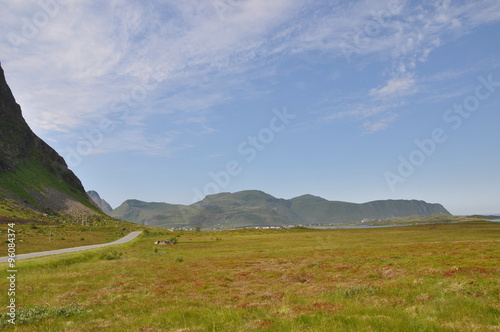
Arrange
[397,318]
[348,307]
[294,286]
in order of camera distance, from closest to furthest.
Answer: [397,318]
[348,307]
[294,286]

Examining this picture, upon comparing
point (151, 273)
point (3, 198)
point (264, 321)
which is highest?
point (3, 198)

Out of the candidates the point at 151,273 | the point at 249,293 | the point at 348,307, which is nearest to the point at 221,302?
the point at 249,293

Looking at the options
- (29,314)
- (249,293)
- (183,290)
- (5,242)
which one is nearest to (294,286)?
(249,293)

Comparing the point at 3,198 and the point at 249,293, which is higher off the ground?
the point at 3,198

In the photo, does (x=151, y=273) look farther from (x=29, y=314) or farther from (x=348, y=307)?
(x=348, y=307)

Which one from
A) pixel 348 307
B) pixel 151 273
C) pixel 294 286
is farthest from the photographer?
pixel 151 273

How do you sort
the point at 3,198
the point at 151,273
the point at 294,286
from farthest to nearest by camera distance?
the point at 3,198 → the point at 151,273 → the point at 294,286

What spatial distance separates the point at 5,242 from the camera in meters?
67.6

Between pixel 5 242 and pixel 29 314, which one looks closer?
pixel 29 314

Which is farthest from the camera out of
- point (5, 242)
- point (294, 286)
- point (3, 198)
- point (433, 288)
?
point (3, 198)

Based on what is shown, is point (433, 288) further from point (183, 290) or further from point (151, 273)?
point (151, 273)

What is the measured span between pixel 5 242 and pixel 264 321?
262 feet

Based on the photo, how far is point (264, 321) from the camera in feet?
41.3

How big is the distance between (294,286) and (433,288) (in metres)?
9.86
